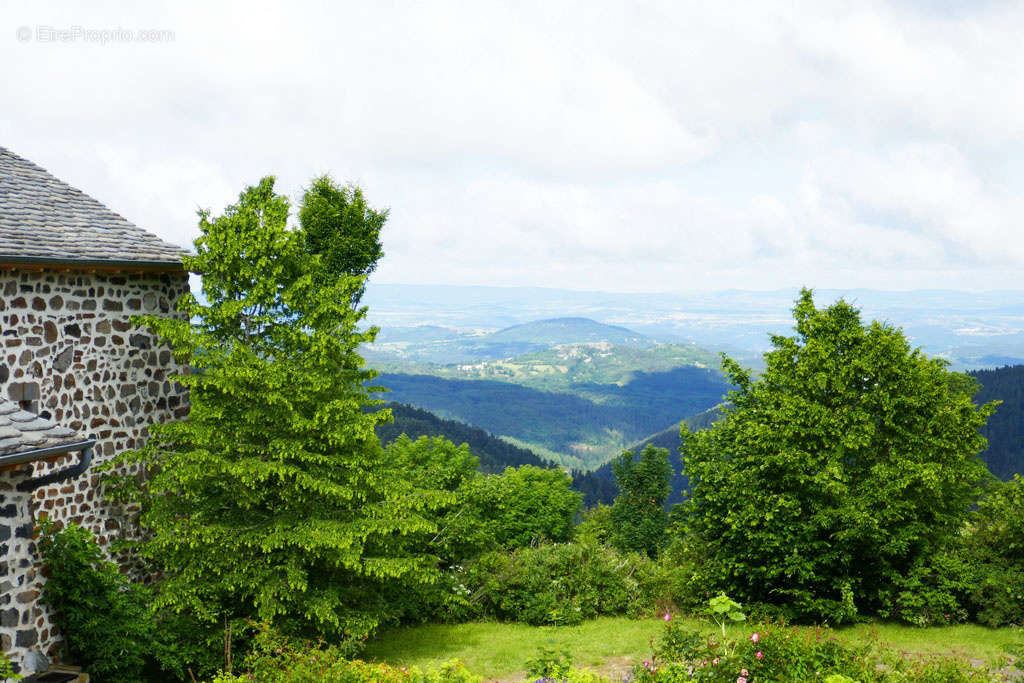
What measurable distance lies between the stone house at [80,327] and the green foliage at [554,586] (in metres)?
8.31

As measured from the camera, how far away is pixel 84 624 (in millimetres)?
9812

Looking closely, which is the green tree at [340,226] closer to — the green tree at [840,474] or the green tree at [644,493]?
the green tree at [840,474]

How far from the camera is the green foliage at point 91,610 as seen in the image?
9.72 metres

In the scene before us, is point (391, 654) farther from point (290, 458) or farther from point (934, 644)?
point (934, 644)

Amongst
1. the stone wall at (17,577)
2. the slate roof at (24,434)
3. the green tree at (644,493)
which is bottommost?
the green tree at (644,493)

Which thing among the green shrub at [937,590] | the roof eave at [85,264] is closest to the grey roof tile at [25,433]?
the roof eave at [85,264]

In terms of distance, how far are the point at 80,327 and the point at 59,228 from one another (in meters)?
1.69

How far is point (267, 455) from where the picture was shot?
11.9 meters

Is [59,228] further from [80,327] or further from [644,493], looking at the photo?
[644,493]

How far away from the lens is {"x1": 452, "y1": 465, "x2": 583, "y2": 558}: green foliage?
64.0ft

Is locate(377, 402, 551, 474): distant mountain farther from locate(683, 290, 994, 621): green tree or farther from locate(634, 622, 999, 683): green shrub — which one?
locate(634, 622, 999, 683): green shrub

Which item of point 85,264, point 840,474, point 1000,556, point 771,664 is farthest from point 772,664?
point 1000,556

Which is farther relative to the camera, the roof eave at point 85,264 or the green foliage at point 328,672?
the roof eave at point 85,264

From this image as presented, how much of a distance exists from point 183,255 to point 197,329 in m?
1.68
